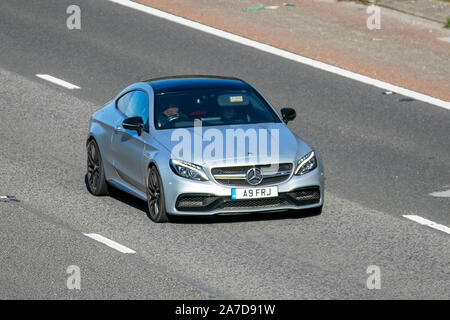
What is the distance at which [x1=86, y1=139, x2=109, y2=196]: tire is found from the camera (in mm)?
15672

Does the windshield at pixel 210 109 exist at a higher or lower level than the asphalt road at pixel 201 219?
higher

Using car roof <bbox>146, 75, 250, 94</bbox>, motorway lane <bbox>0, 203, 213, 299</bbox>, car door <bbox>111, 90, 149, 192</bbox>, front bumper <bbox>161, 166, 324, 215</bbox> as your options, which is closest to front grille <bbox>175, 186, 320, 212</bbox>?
front bumper <bbox>161, 166, 324, 215</bbox>

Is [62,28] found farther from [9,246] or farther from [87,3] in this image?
[9,246]

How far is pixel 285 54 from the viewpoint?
2325cm

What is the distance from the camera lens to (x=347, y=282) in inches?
464

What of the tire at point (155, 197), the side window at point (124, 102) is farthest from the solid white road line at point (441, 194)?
the side window at point (124, 102)

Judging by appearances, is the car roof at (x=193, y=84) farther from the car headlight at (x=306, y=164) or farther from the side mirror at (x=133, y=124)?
the car headlight at (x=306, y=164)

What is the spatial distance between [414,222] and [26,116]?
7773 millimetres

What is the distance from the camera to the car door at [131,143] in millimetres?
14688

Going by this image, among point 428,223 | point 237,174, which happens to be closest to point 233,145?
point 237,174

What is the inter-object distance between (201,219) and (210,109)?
1473 millimetres

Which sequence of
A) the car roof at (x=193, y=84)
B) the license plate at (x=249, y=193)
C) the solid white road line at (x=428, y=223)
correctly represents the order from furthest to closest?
the car roof at (x=193, y=84)
the solid white road line at (x=428, y=223)
the license plate at (x=249, y=193)

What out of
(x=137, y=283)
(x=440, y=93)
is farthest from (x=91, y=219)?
(x=440, y=93)

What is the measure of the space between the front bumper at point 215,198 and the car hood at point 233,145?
0.82 ft
